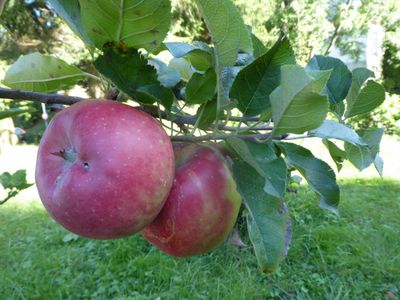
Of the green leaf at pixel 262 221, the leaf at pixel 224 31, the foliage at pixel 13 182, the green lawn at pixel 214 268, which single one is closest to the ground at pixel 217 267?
the green lawn at pixel 214 268

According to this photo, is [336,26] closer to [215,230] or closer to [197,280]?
[197,280]

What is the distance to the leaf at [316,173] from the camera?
442 millimetres

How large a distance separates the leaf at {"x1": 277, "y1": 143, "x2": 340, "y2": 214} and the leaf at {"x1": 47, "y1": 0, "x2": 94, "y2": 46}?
241 mm

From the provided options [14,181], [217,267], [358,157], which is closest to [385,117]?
[217,267]

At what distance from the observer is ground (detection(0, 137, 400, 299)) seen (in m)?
1.93

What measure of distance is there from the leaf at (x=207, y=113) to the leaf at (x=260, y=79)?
0.09ft

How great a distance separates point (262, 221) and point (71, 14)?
296 mm

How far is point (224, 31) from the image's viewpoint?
395mm

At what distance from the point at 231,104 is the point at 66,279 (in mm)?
1907

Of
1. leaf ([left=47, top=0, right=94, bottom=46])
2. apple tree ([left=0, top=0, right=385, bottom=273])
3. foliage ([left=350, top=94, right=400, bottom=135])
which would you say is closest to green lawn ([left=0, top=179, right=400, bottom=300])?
apple tree ([left=0, top=0, right=385, bottom=273])

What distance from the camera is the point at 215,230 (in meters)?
0.47

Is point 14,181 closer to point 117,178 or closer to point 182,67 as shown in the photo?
point 182,67

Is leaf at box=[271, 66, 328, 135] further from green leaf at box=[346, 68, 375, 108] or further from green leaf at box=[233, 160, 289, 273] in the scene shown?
green leaf at box=[346, 68, 375, 108]

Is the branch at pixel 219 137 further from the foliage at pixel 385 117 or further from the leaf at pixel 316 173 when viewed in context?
the foliage at pixel 385 117
